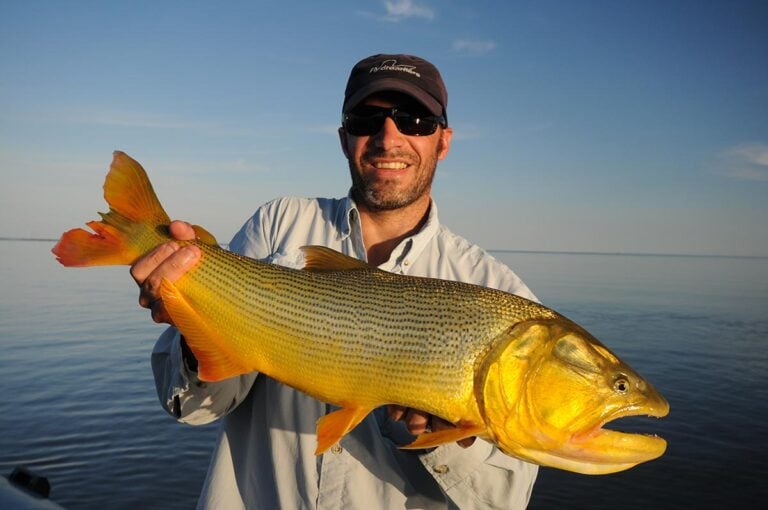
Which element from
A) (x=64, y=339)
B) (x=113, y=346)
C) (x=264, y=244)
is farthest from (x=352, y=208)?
(x=64, y=339)

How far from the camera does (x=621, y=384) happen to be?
289 centimetres

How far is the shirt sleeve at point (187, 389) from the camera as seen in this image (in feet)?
11.5

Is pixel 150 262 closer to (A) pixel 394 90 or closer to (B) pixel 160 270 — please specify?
(B) pixel 160 270

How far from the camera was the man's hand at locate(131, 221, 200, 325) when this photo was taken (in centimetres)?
330

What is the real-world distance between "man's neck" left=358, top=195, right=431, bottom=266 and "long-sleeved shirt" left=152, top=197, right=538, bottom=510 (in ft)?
2.25

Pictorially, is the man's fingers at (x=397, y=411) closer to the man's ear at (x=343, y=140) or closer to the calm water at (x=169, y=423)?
the man's ear at (x=343, y=140)

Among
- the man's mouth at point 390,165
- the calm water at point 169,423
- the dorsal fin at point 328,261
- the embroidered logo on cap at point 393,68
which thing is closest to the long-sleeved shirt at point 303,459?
the dorsal fin at point 328,261

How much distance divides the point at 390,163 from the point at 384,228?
0.54 m

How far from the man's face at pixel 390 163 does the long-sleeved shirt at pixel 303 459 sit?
840 mm

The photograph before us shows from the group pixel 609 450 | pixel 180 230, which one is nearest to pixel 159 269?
pixel 180 230

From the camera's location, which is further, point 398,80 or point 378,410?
point 398,80

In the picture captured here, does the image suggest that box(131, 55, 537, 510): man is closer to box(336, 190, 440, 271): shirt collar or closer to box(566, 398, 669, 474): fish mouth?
box(336, 190, 440, 271): shirt collar

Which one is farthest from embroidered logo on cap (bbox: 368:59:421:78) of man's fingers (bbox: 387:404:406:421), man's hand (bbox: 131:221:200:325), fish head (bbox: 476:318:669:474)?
man's fingers (bbox: 387:404:406:421)

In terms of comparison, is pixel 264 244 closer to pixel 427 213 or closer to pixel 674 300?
pixel 427 213
